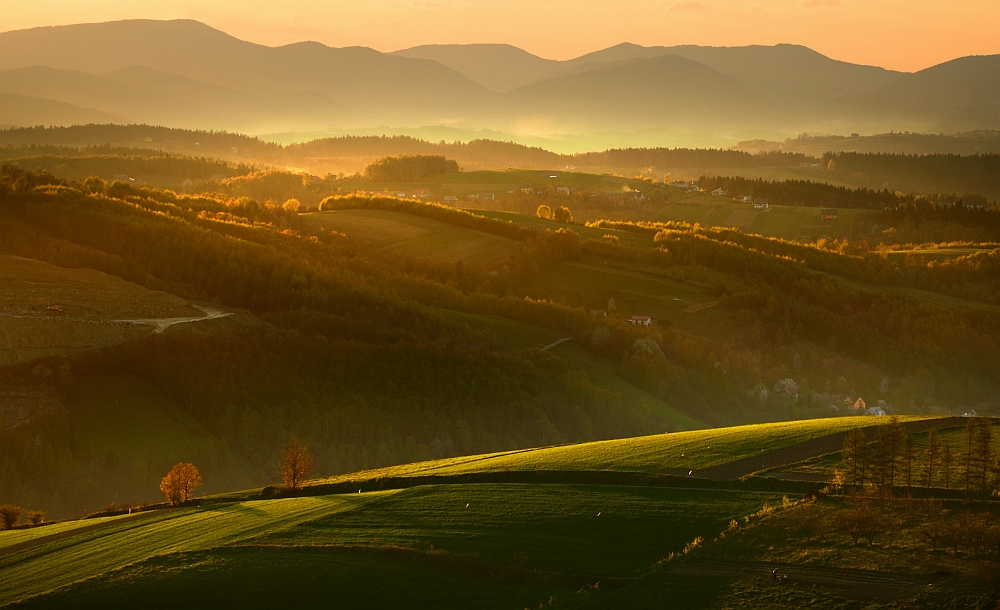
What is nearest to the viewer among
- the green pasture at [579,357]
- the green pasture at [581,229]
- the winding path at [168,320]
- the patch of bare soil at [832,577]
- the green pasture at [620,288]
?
the patch of bare soil at [832,577]

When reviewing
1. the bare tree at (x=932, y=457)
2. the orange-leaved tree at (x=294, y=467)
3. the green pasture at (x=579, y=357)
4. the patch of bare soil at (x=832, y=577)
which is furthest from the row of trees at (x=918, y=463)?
the green pasture at (x=579, y=357)

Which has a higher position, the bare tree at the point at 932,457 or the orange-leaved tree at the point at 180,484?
the bare tree at the point at 932,457

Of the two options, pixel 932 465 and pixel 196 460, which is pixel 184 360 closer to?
pixel 196 460

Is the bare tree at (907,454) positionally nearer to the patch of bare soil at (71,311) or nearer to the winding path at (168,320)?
the patch of bare soil at (71,311)

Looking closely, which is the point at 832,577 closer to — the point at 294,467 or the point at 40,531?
the point at 294,467

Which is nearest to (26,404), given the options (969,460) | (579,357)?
(579,357)

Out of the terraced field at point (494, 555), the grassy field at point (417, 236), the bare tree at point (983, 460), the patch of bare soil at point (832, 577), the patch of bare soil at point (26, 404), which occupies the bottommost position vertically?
the patch of bare soil at point (26, 404)

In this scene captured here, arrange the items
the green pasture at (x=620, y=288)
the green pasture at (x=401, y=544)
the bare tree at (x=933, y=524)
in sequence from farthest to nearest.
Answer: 1. the green pasture at (x=620, y=288)
2. the green pasture at (x=401, y=544)
3. the bare tree at (x=933, y=524)

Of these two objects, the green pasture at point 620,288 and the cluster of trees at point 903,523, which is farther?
the green pasture at point 620,288

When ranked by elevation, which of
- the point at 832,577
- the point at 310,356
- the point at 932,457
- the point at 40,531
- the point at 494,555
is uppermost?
the point at 932,457
